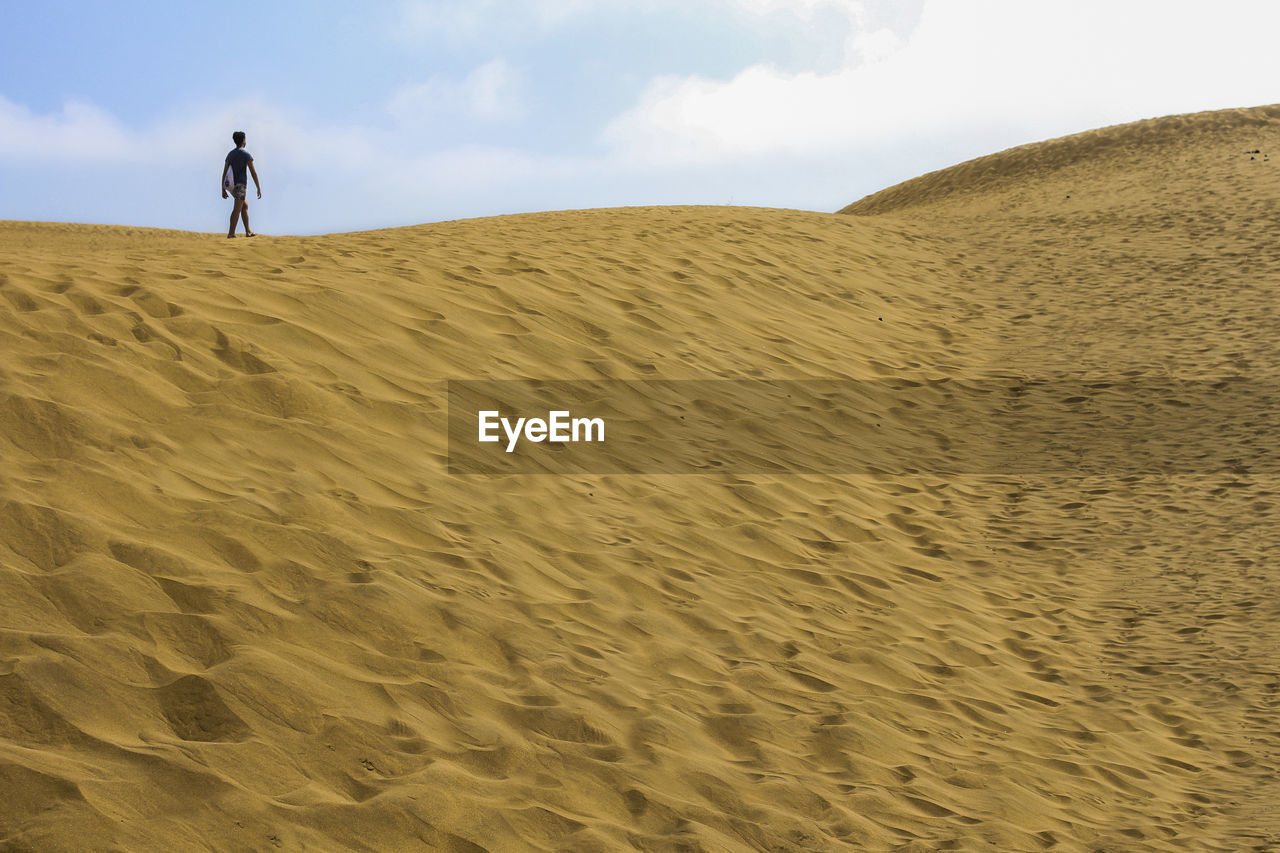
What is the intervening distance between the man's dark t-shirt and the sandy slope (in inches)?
136

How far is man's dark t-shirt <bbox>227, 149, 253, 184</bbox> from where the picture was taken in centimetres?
1262

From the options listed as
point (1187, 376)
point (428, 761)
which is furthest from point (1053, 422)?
point (428, 761)

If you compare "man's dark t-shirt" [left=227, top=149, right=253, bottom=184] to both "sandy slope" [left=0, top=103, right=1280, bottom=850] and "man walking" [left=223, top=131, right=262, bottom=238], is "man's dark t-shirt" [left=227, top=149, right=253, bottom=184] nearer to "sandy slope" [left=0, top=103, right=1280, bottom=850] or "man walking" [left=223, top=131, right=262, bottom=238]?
"man walking" [left=223, top=131, right=262, bottom=238]

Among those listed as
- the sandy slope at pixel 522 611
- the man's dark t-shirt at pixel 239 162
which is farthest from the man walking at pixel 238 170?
the sandy slope at pixel 522 611

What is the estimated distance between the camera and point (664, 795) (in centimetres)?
364

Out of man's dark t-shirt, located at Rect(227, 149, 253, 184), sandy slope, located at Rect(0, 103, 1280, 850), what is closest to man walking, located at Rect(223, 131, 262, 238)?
man's dark t-shirt, located at Rect(227, 149, 253, 184)

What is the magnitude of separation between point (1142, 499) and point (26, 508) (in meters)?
7.64

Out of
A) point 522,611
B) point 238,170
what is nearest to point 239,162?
point 238,170

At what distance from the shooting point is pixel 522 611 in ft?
15.2

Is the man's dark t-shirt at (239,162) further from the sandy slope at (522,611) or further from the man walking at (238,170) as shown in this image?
the sandy slope at (522,611)

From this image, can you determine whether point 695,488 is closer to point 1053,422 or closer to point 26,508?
point 26,508

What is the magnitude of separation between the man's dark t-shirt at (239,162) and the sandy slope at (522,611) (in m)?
3.45

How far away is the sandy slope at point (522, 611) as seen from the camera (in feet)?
11.1

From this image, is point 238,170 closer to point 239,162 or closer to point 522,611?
point 239,162
